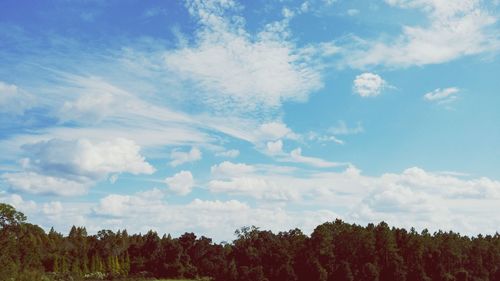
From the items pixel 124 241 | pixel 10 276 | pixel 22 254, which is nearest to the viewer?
pixel 10 276

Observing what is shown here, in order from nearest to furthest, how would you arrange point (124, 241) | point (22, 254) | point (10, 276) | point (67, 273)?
point (10, 276), point (22, 254), point (67, 273), point (124, 241)

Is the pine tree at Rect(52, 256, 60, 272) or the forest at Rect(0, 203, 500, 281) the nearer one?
the forest at Rect(0, 203, 500, 281)

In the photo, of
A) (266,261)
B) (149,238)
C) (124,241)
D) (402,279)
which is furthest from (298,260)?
(124,241)

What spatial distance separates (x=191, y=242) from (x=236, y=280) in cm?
4667

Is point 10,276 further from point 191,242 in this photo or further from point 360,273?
point 191,242

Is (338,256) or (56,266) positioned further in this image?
(56,266)

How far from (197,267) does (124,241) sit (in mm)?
27478

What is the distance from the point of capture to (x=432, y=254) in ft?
382

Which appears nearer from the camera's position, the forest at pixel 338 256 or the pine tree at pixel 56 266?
the forest at pixel 338 256

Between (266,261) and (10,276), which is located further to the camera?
(266,261)

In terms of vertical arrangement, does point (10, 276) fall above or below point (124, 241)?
below

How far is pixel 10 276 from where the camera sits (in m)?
87.9

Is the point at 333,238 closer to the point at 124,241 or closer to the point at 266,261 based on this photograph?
the point at 266,261

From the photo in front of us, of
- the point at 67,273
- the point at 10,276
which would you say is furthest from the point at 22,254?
the point at 67,273
